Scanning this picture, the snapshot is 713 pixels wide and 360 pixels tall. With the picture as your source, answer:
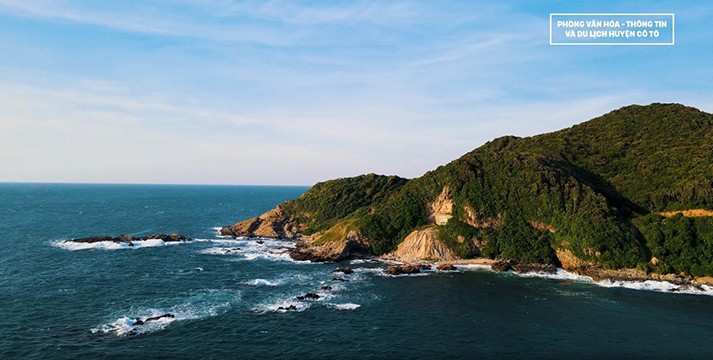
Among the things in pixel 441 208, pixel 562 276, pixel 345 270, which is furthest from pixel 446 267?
pixel 441 208

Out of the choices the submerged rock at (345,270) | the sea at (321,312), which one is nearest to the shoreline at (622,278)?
the sea at (321,312)

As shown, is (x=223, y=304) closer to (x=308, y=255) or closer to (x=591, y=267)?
(x=308, y=255)

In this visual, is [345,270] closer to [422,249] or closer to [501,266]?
[422,249]

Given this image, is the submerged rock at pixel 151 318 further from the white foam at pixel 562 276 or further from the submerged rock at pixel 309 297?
the white foam at pixel 562 276

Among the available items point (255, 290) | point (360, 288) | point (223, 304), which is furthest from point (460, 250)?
point (223, 304)

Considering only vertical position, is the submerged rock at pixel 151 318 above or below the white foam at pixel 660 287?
below

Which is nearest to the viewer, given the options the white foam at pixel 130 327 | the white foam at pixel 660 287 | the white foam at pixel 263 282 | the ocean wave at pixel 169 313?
the white foam at pixel 130 327
